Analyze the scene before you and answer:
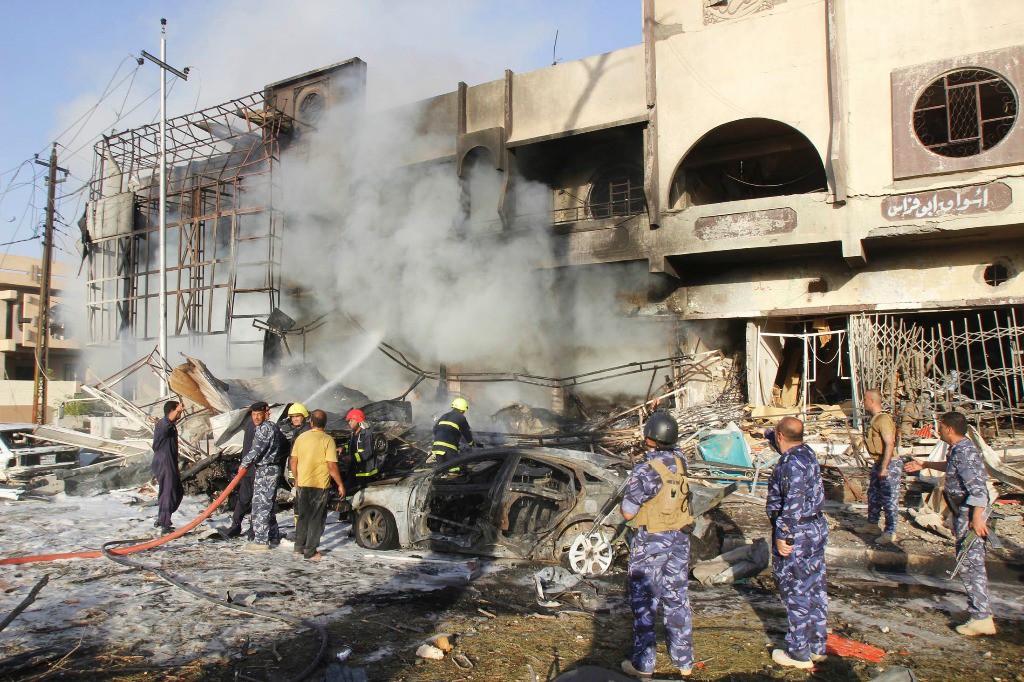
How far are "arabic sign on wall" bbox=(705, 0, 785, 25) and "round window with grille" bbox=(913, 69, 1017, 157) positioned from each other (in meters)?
3.27

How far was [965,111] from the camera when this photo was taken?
11.8m

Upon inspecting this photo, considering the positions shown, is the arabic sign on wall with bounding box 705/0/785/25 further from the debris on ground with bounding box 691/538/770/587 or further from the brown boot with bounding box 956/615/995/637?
the brown boot with bounding box 956/615/995/637

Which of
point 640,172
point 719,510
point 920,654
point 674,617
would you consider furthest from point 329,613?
point 640,172

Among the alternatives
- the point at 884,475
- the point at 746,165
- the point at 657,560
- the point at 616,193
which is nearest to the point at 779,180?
the point at 746,165

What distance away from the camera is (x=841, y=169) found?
11.6 meters

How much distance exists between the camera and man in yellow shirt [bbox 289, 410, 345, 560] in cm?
635

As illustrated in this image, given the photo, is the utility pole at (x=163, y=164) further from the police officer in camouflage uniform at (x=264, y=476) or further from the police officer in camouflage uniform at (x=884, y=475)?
the police officer in camouflage uniform at (x=884, y=475)

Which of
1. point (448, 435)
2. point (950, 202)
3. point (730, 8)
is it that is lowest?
point (448, 435)

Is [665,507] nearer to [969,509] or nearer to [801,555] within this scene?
[801,555]

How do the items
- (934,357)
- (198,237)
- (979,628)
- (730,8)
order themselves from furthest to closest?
(198,237)
(730,8)
(934,357)
(979,628)

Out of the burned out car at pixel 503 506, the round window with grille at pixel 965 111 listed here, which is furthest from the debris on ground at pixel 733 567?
the round window with grille at pixel 965 111

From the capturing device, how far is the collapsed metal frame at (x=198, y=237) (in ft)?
58.8

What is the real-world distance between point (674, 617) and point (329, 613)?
245 centimetres

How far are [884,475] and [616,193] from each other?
9.97m
